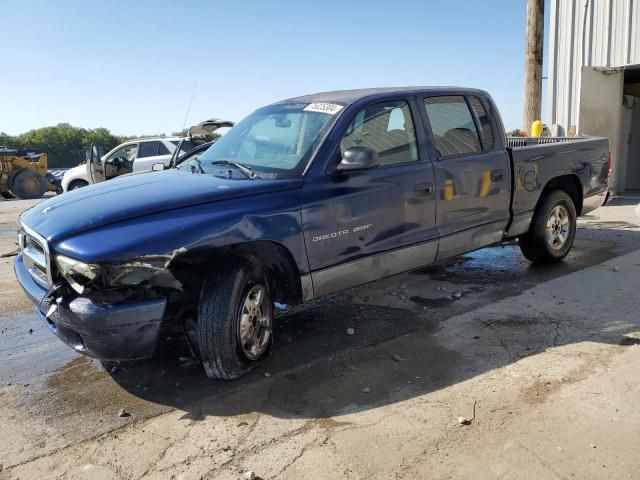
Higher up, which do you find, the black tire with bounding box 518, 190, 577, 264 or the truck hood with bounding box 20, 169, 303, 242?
the truck hood with bounding box 20, 169, 303, 242

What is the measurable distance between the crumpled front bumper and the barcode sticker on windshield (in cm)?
199

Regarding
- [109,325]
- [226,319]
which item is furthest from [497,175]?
[109,325]

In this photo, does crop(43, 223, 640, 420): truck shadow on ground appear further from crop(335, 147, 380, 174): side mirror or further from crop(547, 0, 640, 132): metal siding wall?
crop(547, 0, 640, 132): metal siding wall

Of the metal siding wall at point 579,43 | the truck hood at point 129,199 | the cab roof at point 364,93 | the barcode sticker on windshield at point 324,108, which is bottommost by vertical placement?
the truck hood at point 129,199

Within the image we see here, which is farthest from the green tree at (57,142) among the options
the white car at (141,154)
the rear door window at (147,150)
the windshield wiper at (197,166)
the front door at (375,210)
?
the front door at (375,210)

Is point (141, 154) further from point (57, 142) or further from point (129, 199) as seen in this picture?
point (57, 142)

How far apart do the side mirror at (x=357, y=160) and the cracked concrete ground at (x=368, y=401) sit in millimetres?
1346

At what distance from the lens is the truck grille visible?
10.8 ft

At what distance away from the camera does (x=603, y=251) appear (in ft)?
22.9

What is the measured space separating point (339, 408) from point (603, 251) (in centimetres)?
515

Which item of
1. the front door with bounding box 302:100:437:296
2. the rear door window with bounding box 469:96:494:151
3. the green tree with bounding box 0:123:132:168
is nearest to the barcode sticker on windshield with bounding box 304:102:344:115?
the front door with bounding box 302:100:437:296

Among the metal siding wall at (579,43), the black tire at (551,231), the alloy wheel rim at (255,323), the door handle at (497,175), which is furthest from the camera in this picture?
the metal siding wall at (579,43)

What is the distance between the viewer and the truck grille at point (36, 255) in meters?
3.28

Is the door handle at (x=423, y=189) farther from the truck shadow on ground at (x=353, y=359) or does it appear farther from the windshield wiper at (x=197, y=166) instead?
the windshield wiper at (x=197, y=166)
